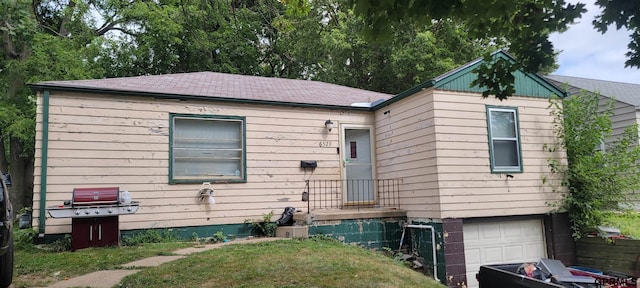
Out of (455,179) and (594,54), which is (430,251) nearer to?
(455,179)

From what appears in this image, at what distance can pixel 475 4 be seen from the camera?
349 centimetres

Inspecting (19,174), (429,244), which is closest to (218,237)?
(429,244)

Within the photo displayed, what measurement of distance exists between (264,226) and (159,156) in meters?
2.47

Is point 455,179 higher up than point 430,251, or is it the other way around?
point 455,179

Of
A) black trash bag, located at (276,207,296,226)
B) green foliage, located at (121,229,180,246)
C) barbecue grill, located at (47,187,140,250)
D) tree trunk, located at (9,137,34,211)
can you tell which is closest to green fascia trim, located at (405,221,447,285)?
black trash bag, located at (276,207,296,226)

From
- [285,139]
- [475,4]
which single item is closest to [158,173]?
[285,139]

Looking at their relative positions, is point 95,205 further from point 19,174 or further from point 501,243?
point 19,174

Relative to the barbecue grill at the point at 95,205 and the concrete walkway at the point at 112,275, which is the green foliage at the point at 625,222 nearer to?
the concrete walkway at the point at 112,275

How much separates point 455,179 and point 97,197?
6.36m

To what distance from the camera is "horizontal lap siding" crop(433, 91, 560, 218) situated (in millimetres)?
7969

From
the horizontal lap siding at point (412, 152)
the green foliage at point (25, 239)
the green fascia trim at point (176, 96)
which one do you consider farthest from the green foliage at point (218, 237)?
the horizontal lap siding at point (412, 152)

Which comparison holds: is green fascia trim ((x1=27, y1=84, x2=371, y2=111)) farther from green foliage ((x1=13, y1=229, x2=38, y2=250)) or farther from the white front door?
green foliage ((x1=13, y1=229, x2=38, y2=250))

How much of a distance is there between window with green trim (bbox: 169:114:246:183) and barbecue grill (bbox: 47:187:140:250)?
1.20m

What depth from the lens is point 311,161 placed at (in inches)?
364
